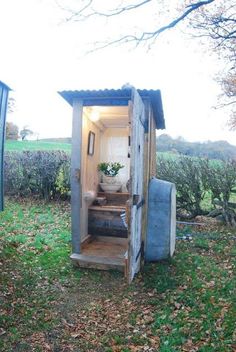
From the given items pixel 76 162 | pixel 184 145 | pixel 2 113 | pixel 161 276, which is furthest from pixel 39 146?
pixel 161 276

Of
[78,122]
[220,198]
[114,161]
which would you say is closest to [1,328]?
[78,122]

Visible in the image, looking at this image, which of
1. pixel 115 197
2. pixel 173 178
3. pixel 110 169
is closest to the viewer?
pixel 115 197

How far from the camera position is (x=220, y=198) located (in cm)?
811

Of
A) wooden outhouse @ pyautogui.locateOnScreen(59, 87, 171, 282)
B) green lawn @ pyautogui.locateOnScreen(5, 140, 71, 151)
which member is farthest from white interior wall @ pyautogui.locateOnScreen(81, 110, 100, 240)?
green lawn @ pyautogui.locateOnScreen(5, 140, 71, 151)

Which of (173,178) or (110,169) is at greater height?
(110,169)

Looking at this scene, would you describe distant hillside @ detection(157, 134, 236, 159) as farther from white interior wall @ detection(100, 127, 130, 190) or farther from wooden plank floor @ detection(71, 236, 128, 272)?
wooden plank floor @ detection(71, 236, 128, 272)

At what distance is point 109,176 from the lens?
23.0 feet

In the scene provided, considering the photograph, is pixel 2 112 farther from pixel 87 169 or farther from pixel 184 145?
pixel 184 145

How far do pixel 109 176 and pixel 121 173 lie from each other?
0.48 metres

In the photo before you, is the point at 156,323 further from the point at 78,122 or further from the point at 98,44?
the point at 98,44

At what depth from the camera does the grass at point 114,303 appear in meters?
3.14

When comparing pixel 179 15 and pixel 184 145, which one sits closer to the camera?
pixel 179 15

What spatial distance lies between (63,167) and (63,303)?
6.88 metres

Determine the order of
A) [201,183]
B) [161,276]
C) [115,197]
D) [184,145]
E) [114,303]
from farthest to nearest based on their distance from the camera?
[184,145]
[201,183]
[115,197]
[161,276]
[114,303]
